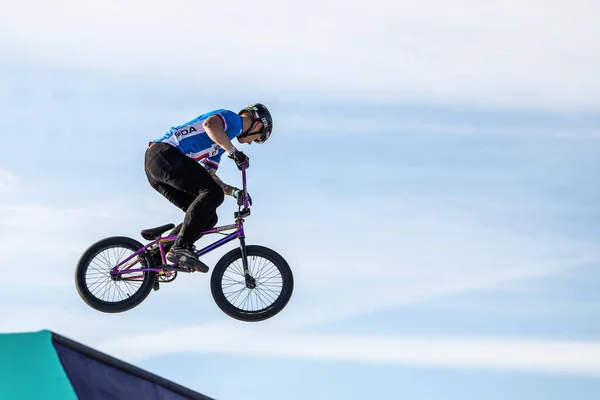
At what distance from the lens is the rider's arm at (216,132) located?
10492mm

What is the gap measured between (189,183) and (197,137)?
2.00ft

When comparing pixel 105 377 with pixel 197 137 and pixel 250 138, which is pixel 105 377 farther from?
pixel 250 138

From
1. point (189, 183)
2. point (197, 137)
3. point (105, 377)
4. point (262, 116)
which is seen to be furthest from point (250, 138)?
point (105, 377)

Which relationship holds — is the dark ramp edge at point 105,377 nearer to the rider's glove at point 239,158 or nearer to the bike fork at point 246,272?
the bike fork at point 246,272

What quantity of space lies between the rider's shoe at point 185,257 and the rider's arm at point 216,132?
1328 mm

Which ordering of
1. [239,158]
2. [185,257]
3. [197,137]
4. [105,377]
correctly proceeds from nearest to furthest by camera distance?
[105,377]
[239,158]
[185,257]
[197,137]

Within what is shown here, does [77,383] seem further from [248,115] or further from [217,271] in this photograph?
[248,115]

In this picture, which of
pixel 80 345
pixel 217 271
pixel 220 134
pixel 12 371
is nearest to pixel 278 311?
pixel 217 271

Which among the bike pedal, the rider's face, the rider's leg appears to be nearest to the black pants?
the rider's leg

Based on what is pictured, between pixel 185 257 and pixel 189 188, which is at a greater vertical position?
pixel 189 188

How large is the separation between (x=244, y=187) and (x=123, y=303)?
213 cm

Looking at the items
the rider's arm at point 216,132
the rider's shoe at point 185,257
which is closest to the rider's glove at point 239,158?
the rider's arm at point 216,132

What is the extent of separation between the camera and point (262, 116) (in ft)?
36.2

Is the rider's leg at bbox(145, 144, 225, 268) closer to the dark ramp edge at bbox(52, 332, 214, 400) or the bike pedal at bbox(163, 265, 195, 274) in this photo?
the bike pedal at bbox(163, 265, 195, 274)
